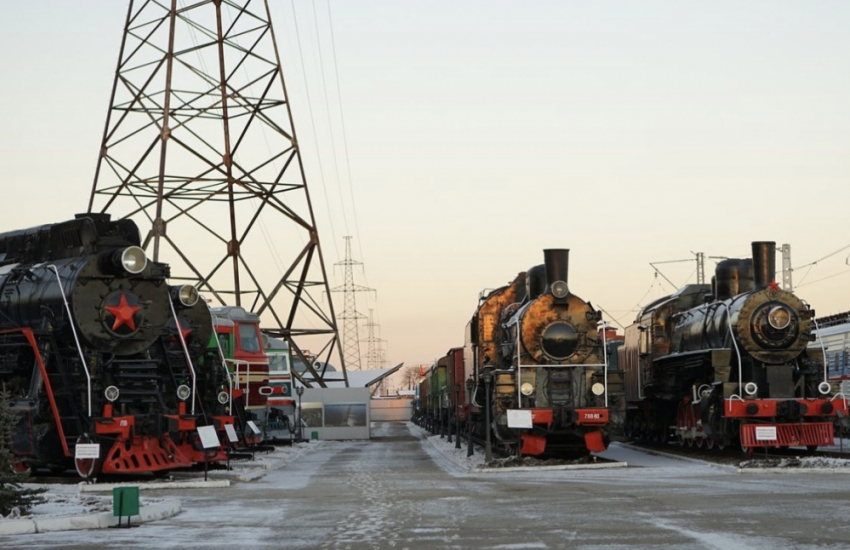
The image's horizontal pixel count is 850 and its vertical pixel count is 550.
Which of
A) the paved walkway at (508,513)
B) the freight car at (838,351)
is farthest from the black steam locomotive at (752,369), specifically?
the freight car at (838,351)

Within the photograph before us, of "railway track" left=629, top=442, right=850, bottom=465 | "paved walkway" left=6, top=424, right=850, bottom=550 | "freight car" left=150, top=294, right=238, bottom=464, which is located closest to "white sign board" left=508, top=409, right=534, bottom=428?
"paved walkway" left=6, top=424, right=850, bottom=550

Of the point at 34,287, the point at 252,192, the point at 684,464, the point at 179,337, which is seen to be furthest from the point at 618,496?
the point at 252,192

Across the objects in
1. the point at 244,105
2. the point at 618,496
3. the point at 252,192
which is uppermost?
the point at 244,105

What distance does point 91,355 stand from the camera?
21.6 m

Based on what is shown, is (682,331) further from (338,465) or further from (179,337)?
(179,337)

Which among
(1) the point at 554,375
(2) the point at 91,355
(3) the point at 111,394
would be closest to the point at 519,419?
(1) the point at 554,375

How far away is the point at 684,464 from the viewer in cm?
2520

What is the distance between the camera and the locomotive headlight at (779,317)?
86.2ft

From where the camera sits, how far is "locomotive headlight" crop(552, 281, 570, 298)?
83.7 ft

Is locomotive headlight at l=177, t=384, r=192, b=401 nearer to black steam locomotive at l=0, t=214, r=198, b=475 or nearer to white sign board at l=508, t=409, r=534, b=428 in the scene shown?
black steam locomotive at l=0, t=214, r=198, b=475

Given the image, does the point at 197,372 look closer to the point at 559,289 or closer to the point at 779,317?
the point at 559,289

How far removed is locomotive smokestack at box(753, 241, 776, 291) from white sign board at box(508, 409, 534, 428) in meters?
6.88

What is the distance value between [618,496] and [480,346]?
41.9ft

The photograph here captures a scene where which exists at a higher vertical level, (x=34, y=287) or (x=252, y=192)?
(x=252, y=192)
